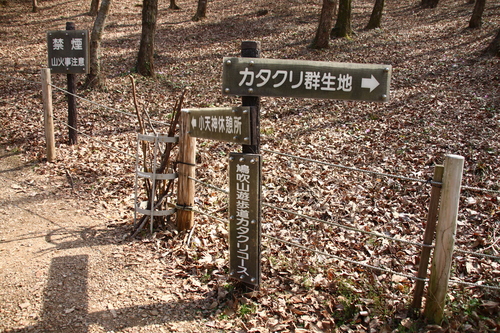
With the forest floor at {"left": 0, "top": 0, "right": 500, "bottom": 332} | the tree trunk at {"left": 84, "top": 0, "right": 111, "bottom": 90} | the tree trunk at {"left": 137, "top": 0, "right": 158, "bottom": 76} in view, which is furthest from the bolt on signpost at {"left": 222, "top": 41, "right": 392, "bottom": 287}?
the tree trunk at {"left": 137, "top": 0, "right": 158, "bottom": 76}

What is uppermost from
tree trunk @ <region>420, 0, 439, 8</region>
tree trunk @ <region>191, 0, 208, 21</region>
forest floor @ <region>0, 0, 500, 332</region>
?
tree trunk @ <region>420, 0, 439, 8</region>

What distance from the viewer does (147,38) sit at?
12750 mm

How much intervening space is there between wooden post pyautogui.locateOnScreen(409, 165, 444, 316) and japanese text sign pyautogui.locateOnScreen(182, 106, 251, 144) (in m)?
1.61

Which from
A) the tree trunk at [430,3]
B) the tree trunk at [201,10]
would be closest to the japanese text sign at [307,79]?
the tree trunk at [201,10]

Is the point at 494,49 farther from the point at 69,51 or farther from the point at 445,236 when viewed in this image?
the point at 69,51

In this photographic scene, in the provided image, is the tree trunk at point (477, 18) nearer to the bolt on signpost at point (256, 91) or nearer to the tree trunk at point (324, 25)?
the tree trunk at point (324, 25)

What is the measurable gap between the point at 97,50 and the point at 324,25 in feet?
27.6

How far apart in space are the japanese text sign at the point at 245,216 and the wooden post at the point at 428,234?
144 centimetres

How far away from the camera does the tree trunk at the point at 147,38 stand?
1258 cm

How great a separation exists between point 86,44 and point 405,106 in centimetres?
710

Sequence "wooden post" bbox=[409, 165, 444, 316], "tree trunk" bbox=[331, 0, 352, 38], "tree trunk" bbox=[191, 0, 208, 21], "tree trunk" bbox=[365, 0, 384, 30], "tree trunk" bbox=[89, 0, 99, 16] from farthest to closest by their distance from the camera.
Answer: "tree trunk" bbox=[89, 0, 99, 16]
"tree trunk" bbox=[191, 0, 208, 21]
"tree trunk" bbox=[365, 0, 384, 30]
"tree trunk" bbox=[331, 0, 352, 38]
"wooden post" bbox=[409, 165, 444, 316]

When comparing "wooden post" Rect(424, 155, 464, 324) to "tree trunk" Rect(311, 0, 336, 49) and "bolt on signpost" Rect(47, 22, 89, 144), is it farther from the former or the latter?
"tree trunk" Rect(311, 0, 336, 49)

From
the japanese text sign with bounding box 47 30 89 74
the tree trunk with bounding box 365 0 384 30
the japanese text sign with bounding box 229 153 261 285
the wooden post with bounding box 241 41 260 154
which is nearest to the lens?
the wooden post with bounding box 241 41 260 154

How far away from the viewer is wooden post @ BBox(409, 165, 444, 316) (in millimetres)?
3344
